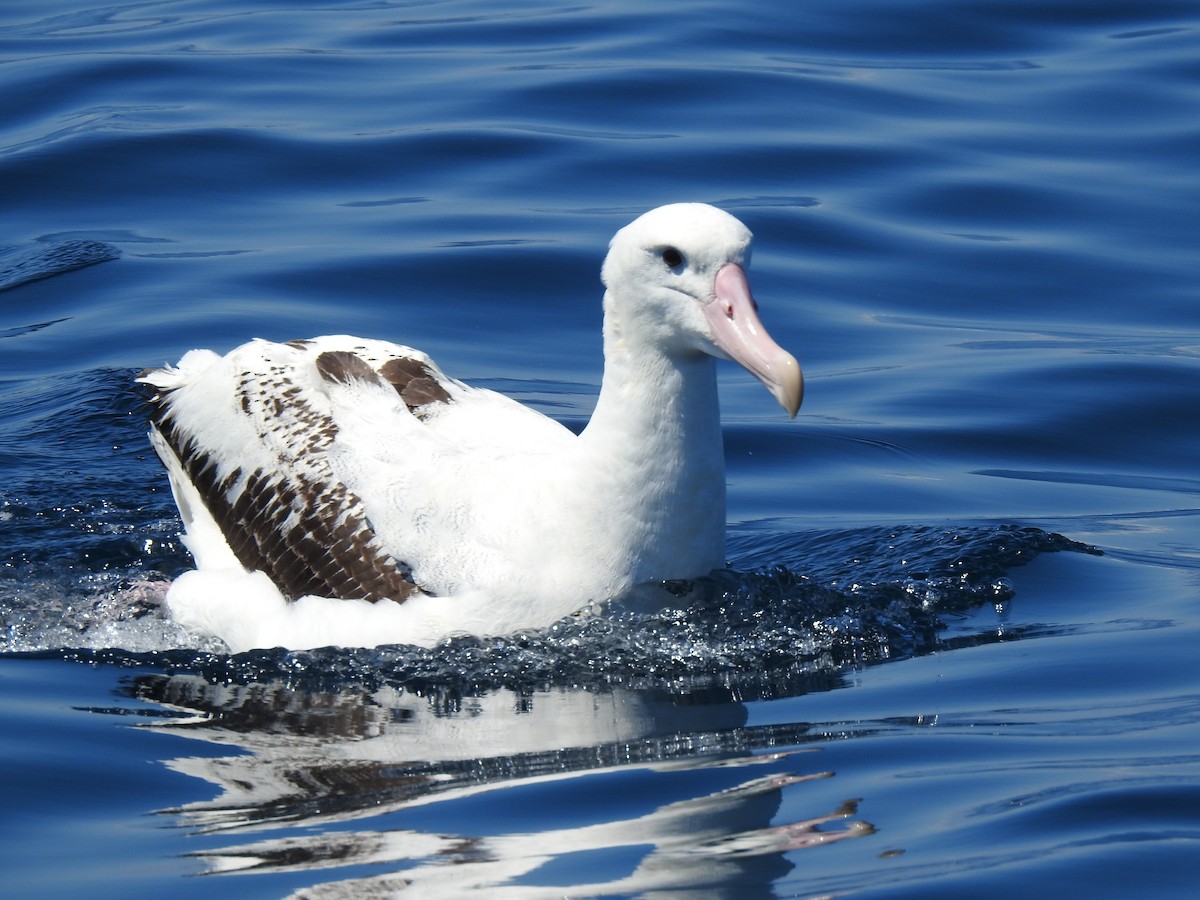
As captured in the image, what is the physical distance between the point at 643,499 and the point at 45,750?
8.02 feet

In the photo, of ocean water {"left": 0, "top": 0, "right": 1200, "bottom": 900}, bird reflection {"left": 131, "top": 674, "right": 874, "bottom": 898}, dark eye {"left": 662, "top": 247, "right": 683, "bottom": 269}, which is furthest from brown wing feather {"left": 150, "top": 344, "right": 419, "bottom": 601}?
dark eye {"left": 662, "top": 247, "right": 683, "bottom": 269}

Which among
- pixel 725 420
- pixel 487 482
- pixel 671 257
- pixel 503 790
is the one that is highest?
pixel 671 257

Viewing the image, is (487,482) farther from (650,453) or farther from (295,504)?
(295,504)

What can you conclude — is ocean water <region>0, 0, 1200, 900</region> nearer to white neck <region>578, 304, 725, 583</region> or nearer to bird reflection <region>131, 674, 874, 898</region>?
bird reflection <region>131, 674, 874, 898</region>

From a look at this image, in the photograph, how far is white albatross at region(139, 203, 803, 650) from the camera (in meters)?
7.64

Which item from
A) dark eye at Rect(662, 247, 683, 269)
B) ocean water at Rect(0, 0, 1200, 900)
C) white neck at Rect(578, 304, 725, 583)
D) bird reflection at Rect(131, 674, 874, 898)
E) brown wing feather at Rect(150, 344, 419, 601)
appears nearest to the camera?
bird reflection at Rect(131, 674, 874, 898)

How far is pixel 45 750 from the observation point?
7145 millimetres

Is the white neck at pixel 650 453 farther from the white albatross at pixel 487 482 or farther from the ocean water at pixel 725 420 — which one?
the ocean water at pixel 725 420

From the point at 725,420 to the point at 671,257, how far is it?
172 inches

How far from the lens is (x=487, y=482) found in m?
8.16

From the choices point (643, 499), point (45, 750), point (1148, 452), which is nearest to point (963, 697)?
point (643, 499)

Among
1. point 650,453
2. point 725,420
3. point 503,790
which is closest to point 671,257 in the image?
point 650,453

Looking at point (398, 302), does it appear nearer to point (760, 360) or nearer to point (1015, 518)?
point (1015, 518)

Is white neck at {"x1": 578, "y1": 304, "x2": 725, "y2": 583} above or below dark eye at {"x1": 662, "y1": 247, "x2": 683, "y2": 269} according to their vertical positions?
below
